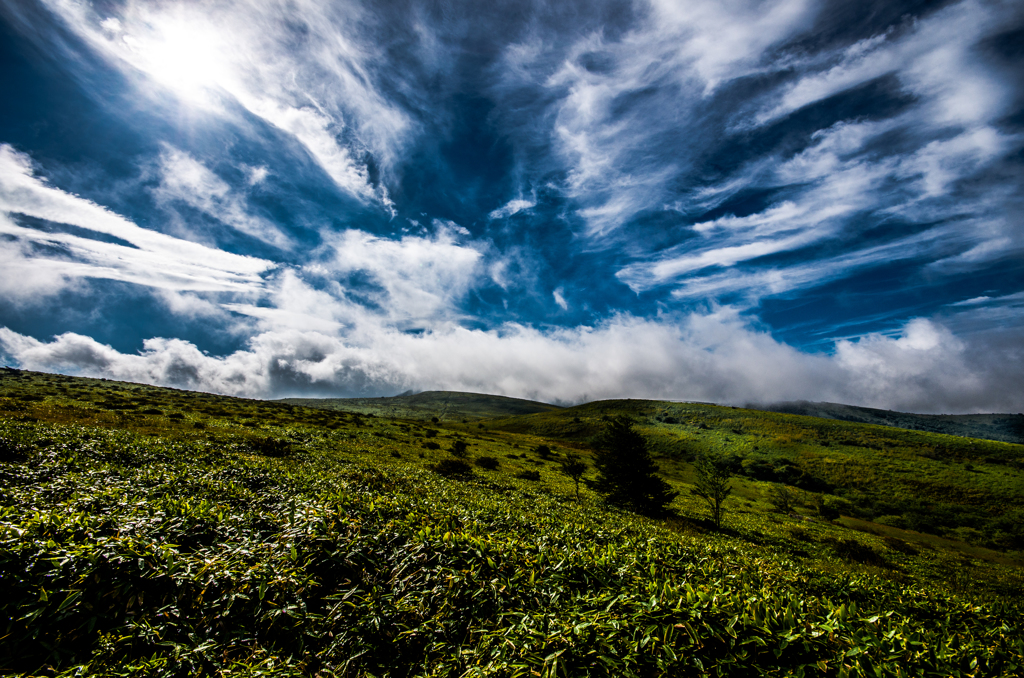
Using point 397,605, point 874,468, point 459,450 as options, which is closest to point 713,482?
point 397,605

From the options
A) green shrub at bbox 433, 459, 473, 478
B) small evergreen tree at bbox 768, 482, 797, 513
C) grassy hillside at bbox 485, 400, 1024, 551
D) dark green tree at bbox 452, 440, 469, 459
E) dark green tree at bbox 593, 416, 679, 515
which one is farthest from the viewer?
grassy hillside at bbox 485, 400, 1024, 551

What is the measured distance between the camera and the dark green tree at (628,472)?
34.6 m

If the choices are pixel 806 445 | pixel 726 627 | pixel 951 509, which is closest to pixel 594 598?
pixel 726 627

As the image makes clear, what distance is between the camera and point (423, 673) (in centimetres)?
496

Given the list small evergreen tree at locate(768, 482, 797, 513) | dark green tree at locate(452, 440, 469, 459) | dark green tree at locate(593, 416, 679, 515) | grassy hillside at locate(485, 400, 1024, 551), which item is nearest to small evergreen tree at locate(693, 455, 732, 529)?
dark green tree at locate(593, 416, 679, 515)

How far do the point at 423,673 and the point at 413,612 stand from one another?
106 cm

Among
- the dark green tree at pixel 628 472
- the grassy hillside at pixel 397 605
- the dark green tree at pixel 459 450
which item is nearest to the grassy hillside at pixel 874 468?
the dark green tree at pixel 628 472

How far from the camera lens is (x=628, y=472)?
35.2 m

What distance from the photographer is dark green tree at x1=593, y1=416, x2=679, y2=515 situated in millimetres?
34625

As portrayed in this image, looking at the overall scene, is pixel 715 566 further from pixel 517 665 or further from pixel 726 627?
pixel 517 665

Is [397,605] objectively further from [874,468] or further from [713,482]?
[874,468]

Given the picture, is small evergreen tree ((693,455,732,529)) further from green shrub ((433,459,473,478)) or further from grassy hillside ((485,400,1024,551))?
grassy hillside ((485,400,1024,551))

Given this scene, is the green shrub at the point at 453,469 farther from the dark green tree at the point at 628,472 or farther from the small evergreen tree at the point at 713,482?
the small evergreen tree at the point at 713,482

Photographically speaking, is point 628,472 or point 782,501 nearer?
point 628,472
